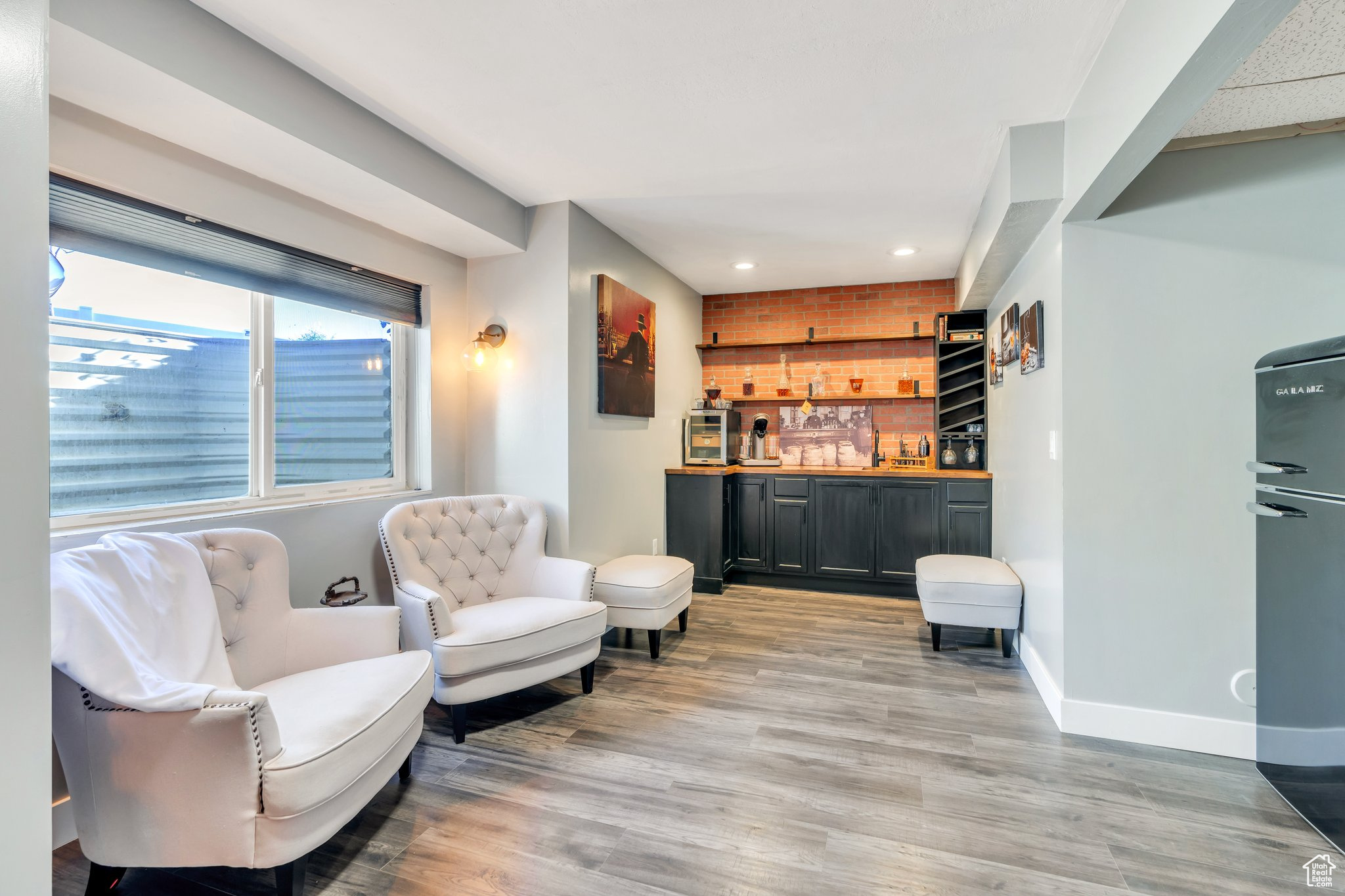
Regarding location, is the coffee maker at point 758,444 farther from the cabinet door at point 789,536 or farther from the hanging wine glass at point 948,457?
the hanging wine glass at point 948,457

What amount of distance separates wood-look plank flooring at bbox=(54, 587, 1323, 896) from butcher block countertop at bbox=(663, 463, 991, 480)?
181 centimetres

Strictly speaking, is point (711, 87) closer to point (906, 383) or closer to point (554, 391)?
point (554, 391)

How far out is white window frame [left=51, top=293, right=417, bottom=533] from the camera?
7.23 feet

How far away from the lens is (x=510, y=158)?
287 centimetres

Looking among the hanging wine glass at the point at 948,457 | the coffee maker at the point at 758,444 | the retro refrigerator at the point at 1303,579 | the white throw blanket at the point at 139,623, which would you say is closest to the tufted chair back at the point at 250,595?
the white throw blanket at the point at 139,623

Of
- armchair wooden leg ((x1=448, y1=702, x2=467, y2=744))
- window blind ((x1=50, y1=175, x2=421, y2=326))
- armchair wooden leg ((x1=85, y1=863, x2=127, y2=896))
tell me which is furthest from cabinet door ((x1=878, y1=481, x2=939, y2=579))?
armchair wooden leg ((x1=85, y1=863, x2=127, y2=896))

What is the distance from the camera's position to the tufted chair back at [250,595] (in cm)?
208

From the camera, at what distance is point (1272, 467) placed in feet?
6.97

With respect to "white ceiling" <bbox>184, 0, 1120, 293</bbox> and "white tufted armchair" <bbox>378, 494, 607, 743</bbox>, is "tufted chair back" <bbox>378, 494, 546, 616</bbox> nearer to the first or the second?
"white tufted armchair" <bbox>378, 494, 607, 743</bbox>

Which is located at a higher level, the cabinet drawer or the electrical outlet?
the cabinet drawer

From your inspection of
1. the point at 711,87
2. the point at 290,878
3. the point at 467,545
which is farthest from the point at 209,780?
the point at 711,87

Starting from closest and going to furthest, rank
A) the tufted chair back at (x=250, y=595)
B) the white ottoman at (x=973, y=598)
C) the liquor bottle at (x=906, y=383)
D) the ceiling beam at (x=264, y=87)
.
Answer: the ceiling beam at (x=264, y=87), the tufted chair back at (x=250, y=595), the white ottoman at (x=973, y=598), the liquor bottle at (x=906, y=383)

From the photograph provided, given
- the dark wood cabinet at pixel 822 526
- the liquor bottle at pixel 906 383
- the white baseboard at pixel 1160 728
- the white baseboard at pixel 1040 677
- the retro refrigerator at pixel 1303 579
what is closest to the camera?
the retro refrigerator at pixel 1303 579

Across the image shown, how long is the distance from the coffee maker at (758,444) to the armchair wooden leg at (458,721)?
3.25 meters
